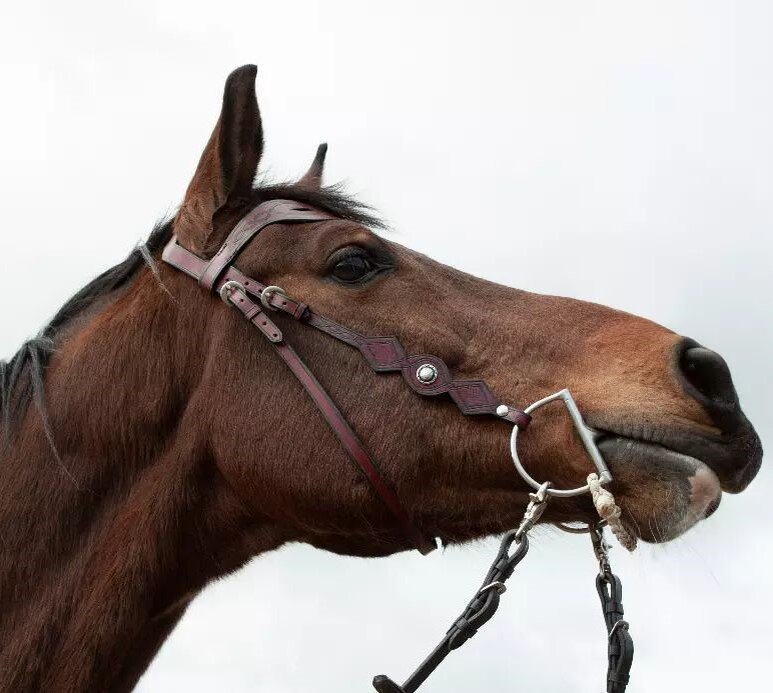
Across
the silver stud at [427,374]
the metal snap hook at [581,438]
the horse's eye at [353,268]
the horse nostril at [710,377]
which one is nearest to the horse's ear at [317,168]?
the horse's eye at [353,268]

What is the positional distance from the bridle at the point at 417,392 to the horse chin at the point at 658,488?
0.34 feet

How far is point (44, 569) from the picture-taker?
485 centimetres

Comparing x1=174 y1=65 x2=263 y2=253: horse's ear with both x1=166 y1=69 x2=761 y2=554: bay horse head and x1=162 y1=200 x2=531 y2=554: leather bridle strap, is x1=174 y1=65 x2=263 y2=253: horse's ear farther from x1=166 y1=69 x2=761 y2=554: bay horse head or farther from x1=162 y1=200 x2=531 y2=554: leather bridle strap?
x1=162 y1=200 x2=531 y2=554: leather bridle strap

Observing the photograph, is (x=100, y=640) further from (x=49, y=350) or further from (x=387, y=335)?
(x=387, y=335)

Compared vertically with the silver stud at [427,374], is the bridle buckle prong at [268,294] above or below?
below

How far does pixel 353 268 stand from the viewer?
195 inches

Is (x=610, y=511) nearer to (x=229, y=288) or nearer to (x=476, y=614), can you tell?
(x=476, y=614)

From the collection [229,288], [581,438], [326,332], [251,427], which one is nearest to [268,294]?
[229,288]

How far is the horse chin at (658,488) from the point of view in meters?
3.99

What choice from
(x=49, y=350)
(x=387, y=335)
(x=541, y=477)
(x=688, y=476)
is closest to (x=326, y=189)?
(x=387, y=335)

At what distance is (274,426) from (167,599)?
1.13 m

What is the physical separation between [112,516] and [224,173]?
1987 mm

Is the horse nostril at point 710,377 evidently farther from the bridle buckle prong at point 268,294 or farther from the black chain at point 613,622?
the bridle buckle prong at point 268,294

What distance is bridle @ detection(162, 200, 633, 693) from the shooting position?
4246 mm
